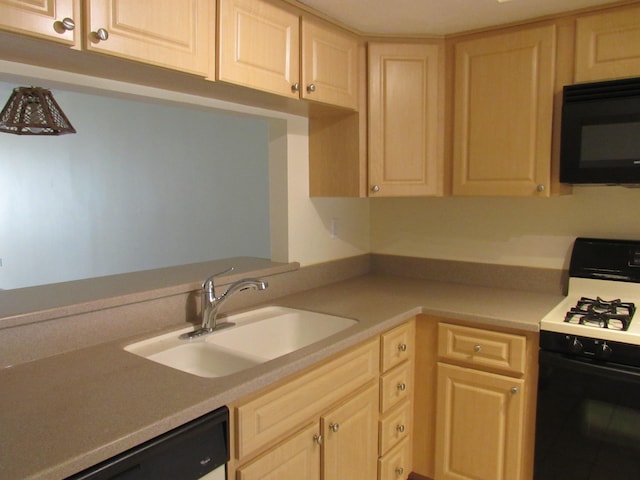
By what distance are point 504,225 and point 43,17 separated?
209 centimetres

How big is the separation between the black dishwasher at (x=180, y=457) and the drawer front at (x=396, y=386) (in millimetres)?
829

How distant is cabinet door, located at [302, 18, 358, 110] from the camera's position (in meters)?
1.85

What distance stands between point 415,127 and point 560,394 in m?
1.28

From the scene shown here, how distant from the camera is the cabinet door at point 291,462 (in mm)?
1279

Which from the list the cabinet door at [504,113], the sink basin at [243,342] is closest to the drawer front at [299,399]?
the sink basin at [243,342]

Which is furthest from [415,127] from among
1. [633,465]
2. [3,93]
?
[3,93]

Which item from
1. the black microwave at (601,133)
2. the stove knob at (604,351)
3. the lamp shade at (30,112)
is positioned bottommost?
the stove knob at (604,351)

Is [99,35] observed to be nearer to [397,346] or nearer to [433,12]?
[433,12]

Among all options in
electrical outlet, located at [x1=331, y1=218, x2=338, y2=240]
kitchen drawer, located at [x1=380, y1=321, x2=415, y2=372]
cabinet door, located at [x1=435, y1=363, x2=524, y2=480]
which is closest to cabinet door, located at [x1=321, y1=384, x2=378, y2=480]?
kitchen drawer, located at [x1=380, y1=321, x2=415, y2=372]

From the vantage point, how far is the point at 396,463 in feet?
6.56

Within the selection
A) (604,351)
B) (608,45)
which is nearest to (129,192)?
(608,45)

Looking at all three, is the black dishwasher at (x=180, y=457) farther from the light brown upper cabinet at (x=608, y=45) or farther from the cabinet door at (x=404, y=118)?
the light brown upper cabinet at (x=608, y=45)

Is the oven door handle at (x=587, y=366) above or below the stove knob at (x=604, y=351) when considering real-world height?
below

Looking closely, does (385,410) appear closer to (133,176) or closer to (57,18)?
(57,18)
